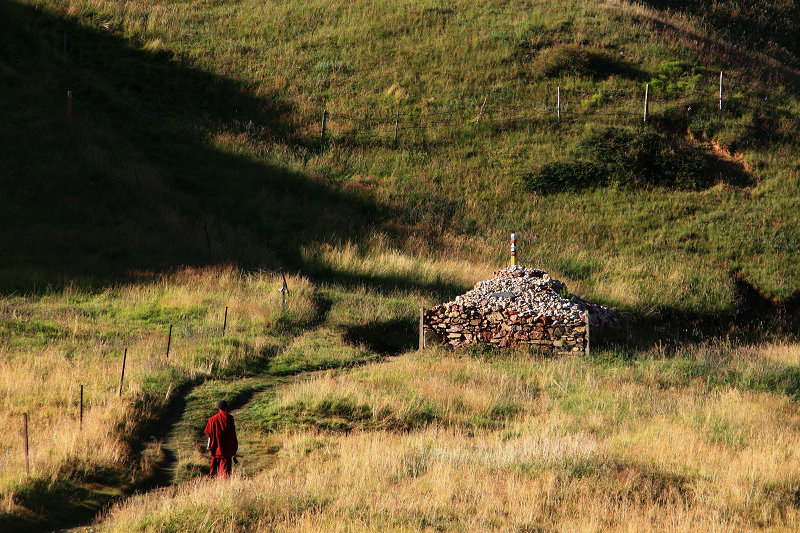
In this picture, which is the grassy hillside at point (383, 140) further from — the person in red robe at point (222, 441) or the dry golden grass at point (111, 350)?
the person in red robe at point (222, 441)

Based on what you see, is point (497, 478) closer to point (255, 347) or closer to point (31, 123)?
point (255, 347)

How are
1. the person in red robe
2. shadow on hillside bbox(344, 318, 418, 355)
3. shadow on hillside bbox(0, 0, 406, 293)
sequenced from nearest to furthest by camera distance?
the person in red robe → shadow on hillside bbox(344, 318, 418, 355) → shadow on hillside bbox(0, 0, 406, 293)

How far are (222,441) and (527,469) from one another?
163 inches

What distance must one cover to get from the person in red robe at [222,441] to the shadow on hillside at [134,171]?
11896 millimetres

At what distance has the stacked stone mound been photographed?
57.0 ft

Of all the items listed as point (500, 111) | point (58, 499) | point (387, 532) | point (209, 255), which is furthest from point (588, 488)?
point (500, 111)

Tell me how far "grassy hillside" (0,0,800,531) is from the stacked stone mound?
80cm

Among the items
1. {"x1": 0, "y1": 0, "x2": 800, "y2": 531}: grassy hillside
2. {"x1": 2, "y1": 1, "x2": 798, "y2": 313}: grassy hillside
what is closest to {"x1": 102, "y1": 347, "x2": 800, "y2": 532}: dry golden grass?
{"x1": 0, "y1": 0, "x2": 800, "y2": 531}: grassy hillside

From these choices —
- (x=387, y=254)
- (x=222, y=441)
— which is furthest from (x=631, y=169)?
(x=222, y=441)

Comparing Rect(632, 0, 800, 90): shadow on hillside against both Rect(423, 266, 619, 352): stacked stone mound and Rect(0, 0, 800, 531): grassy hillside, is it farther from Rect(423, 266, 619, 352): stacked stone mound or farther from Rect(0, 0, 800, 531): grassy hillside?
Rect(423, 266, 619, 352): stacked stone mound

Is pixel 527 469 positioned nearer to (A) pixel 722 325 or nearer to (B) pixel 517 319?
(B) pixel 517 319

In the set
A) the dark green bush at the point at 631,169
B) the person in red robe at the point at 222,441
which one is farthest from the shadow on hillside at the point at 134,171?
the person in red robe at the point at 222,441

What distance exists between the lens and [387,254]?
83.6 feet

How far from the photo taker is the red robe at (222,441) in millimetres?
10273
